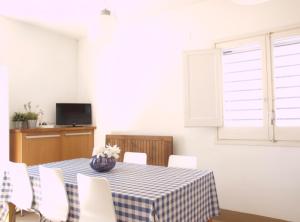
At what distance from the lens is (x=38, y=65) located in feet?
15.3

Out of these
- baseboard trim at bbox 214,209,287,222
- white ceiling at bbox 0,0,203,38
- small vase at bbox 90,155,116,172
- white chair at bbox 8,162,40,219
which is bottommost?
baseboard trim at bbox 214,209,287,222

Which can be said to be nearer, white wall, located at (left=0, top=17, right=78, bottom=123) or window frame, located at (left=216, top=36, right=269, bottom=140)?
Answer: window frame, located at (left=216, top=36, right=269, bottom=140)

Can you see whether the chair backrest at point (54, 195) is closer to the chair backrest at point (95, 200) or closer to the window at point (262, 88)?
the chair backrest at point (95, 200)

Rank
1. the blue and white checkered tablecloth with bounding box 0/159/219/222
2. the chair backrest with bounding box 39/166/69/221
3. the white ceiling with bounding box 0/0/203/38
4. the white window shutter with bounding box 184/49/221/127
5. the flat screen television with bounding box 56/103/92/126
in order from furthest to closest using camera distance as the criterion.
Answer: the flat screen television with bounding box 56/103/92/126
the white ceiling with bounding box 0/0/203/38
the white window shutter with bounding box 184/49/221/127
the chair backrest with bounding box 39/166/69/221
the blue and white checkered tablecloth with bounding box 0/159/219/222

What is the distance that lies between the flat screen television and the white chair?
2205 mm

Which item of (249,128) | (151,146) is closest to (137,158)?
(151,146)

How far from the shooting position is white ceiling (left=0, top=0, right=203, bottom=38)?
149 inches

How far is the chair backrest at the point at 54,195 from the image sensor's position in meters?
2.22

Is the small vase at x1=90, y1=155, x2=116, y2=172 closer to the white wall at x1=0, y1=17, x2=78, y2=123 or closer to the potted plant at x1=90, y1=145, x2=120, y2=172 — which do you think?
the potted plant at x1=90, y1=145, x2=120, y2=172

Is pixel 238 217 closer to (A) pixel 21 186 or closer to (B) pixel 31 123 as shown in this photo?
(A) pixel 21 186

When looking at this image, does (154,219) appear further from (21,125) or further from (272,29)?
(21,125)

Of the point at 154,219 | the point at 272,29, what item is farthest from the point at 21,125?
the point at 272,29

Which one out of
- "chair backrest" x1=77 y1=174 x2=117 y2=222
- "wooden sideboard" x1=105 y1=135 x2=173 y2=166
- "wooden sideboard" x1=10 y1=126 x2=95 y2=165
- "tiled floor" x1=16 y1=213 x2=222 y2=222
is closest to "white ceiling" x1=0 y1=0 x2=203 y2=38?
"wooden sideboard" x1=10 y1=126 x2=95 y2=165

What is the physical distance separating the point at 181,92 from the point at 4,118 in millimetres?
2770
